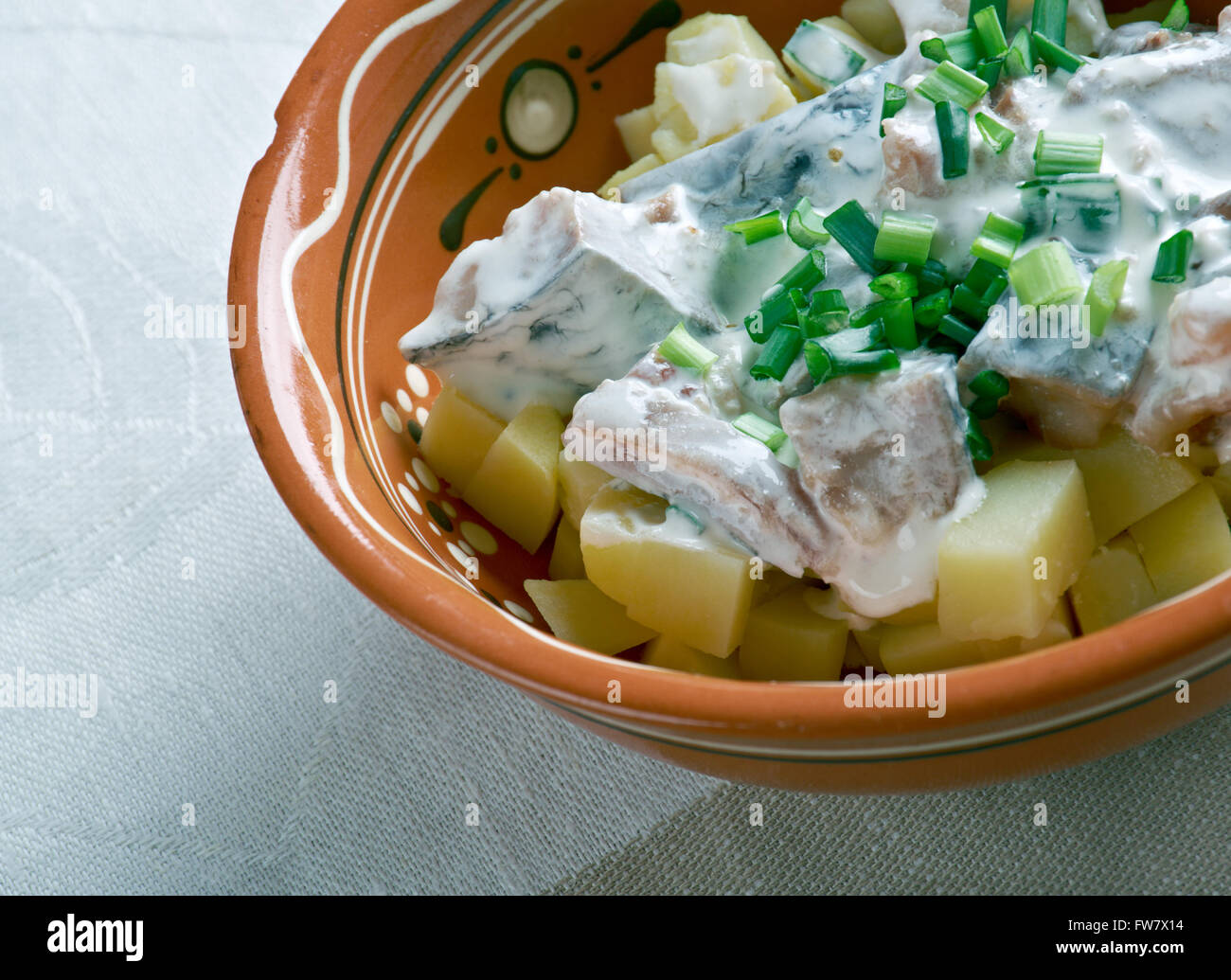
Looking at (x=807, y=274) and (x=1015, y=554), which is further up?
(x=807, y=274)

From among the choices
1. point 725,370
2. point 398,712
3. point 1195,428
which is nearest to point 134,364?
point 398,712

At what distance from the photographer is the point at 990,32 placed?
6.75 feet

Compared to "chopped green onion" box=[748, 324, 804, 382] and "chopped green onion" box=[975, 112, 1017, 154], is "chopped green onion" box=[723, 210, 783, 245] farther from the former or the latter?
"chopped green onion" box=[975, 112, 1017, 154]

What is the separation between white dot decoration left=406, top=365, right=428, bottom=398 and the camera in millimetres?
2285

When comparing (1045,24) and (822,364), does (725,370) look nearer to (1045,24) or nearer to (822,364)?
(822,364)

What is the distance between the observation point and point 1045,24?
2105 mm

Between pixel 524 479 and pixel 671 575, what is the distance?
354mm

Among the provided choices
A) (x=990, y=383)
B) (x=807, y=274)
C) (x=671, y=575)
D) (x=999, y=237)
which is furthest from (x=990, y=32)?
(x=671, y=575)

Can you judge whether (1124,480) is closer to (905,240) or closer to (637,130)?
(905,240)

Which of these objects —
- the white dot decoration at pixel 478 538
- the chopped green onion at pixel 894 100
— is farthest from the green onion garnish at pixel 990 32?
the white dot decoration at pixel 478 538

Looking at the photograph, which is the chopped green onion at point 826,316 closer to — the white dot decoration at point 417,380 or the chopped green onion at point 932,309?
Result: the chopped green onion at point 932,309

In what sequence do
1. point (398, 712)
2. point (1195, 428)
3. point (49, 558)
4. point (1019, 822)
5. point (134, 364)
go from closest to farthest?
point (1195, 428)
point (1019, 822)
point (398, 712)
point (49, 558)
point (134, 364)

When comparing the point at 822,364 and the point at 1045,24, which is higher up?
the point at 1045,24
